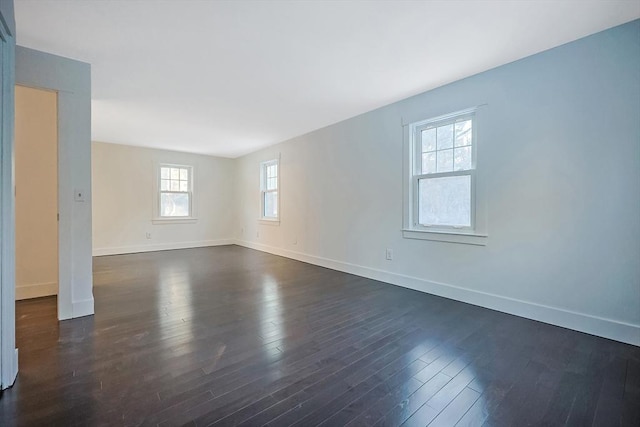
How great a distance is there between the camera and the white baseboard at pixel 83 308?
2.58m

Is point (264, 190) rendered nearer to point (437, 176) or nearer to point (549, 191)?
point (437, 176)

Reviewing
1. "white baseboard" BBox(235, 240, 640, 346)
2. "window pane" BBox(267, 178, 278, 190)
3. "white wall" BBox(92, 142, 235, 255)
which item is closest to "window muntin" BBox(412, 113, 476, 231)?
"white baseboard" BBox(235, 240, 640, 346)

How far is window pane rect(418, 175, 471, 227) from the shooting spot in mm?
3055

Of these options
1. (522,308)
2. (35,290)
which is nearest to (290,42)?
(522,308)

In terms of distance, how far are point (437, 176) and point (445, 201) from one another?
1.01ft

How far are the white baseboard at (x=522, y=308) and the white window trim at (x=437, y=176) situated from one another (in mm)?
542

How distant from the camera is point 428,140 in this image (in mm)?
3410

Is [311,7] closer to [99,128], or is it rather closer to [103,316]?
[103,316]

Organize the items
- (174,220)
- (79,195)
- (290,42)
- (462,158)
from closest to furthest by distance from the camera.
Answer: (290,42), (79,195), (462,158), (174,220)

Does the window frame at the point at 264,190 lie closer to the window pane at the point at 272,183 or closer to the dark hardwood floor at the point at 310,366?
the window pane at the point at 272,183

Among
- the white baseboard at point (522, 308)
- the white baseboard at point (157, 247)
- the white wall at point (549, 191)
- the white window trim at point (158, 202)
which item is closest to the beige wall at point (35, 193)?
the white baseboard at point (157, 247)

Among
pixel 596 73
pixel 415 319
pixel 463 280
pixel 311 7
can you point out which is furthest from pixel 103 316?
pixel 596 73

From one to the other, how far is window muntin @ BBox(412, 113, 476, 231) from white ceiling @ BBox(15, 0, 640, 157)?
0.52 m

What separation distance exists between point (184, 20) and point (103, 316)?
2.65 m
